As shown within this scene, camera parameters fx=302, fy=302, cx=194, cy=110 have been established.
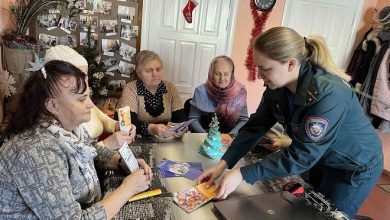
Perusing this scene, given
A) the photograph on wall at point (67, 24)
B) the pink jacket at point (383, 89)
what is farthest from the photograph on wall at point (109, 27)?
the pink jacket at point (383, 89)

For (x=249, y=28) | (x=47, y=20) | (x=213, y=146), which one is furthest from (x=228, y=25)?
(x=213, y=146)

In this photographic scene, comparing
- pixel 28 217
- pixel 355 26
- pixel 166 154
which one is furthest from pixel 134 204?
pixel 355 26

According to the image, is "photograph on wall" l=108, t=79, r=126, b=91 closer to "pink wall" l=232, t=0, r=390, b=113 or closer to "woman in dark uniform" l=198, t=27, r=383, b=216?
"pink wall" l=232, t=0, r=390, b=113

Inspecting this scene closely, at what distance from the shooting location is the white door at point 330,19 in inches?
151

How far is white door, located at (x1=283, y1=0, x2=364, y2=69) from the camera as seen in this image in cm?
383

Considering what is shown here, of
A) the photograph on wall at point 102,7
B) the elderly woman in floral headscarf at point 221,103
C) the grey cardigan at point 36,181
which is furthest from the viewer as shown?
the photograph on wall at point 102,7

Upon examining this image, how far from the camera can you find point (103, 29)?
3.49m

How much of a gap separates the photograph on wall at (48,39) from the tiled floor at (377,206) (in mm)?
3507

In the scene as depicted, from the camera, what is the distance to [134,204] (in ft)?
3.55

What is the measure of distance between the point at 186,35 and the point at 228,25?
54 centimetres

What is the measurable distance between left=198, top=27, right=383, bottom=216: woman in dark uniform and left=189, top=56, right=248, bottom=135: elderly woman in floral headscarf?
81 centimetres

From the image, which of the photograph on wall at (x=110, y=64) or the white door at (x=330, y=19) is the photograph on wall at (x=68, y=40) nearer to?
the photograph on wall at (x=110, y=64)

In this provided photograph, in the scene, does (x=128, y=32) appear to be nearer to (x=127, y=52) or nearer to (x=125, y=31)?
(x=125, y=31)

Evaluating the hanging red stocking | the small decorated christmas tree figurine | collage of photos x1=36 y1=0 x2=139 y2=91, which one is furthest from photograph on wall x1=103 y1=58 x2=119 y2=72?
the small decorated christmas tree figurine
